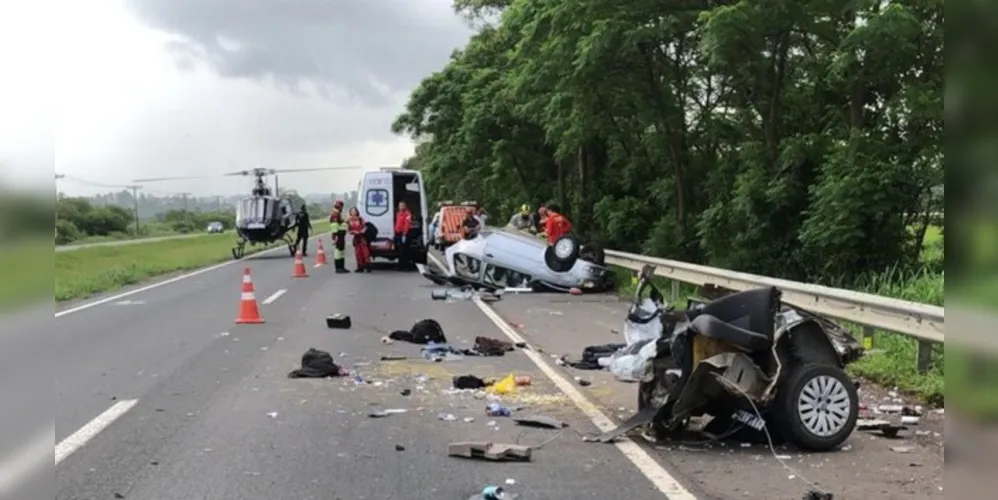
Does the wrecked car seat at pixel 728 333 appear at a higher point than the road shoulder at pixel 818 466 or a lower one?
higher

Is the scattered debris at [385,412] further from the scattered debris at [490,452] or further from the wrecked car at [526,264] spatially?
the wrecked car at [526,264]

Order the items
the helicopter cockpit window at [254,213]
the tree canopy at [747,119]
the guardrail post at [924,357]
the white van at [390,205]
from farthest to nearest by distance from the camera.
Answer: the helicopter cockpit window at [254,213] < the white van at [390,205] < the tree canopy at [747,119] < the guardrail post at [924,357]

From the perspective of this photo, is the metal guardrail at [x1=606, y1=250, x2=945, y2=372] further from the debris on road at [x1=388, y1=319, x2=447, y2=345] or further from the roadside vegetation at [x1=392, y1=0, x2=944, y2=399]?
the debris on road at [x1=388, y1=319, x2=447, y2=345]

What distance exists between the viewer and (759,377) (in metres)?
6.50

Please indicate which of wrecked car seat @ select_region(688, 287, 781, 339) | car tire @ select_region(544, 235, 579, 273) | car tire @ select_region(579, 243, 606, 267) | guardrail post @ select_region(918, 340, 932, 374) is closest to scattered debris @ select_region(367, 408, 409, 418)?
wrecked car seat @ select_region(688, 287, 781, 339)

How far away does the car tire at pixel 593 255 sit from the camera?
64.5ft

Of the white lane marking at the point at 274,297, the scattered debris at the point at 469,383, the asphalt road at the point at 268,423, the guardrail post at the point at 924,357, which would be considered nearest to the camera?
the asphalt road at the point at 268,423

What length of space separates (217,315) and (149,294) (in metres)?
5.77

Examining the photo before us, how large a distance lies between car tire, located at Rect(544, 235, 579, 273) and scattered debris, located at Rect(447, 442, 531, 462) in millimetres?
12597

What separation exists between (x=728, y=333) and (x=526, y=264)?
1316cm

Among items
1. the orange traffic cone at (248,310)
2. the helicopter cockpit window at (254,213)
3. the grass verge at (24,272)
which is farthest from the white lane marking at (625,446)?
the helicopter cockpit window at (254,213)

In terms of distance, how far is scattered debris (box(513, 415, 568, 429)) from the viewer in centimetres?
728

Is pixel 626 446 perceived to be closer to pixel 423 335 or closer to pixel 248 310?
pixel 423 335

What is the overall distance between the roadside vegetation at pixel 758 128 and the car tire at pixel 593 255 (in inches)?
80.8
